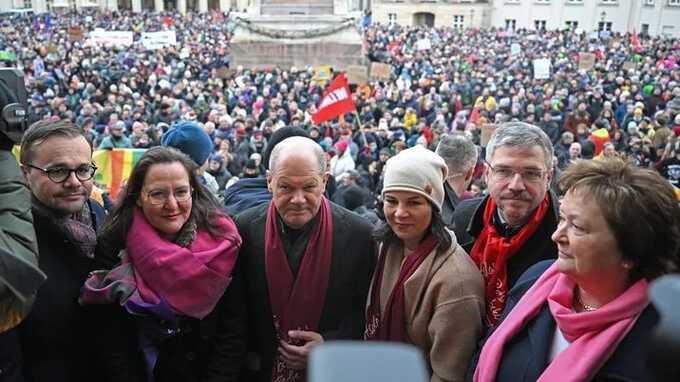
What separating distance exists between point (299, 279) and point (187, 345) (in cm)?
60

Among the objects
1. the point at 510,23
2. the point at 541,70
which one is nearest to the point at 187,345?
the point at 541,70

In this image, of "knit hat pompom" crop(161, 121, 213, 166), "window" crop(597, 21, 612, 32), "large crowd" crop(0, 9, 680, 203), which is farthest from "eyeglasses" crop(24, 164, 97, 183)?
"window" crop(597, 21, 612, 32)

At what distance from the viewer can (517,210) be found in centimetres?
278

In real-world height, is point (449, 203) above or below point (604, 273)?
below

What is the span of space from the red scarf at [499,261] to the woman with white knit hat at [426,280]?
11cm

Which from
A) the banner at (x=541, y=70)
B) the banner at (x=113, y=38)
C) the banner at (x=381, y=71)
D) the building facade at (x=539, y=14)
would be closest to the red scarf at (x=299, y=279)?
the banner at (x=381, y=71)

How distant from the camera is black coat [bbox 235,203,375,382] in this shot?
2.84 m

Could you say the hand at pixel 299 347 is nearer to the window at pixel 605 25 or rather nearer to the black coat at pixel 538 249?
the black coat at pixel 538 249

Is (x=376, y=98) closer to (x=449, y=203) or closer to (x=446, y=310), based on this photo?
(x=449, y=203)

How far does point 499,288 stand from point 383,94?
14.5 meters

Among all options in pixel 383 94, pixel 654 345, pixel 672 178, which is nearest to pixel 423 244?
pixel 654 345

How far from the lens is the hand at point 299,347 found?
2.80 m

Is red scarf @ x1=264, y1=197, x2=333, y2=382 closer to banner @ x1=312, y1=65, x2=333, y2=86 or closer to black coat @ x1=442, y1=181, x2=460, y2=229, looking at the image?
black coat @ x1=442, y1=181, x2=460, y2=229

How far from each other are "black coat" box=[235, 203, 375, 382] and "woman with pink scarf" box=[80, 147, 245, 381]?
93 millimetres
